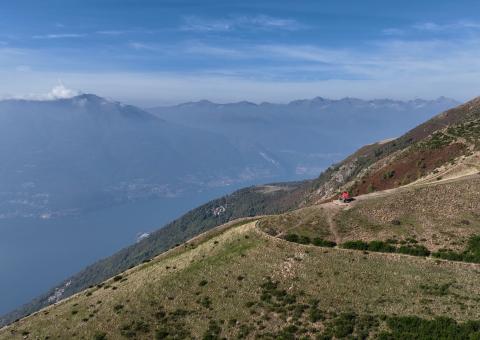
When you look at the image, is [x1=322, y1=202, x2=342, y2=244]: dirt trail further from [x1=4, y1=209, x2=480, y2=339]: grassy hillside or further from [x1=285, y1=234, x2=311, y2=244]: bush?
[x1=4, y1=209, x2=480, y2=339]: grassy hillside

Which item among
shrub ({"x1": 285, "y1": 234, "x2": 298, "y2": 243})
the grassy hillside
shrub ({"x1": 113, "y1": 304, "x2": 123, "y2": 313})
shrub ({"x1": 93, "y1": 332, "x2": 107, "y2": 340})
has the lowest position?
shrub ({"x1": 93, "y1": 332, "x2": 107, "y2": 340})

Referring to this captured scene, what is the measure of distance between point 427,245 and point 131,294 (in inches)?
1383

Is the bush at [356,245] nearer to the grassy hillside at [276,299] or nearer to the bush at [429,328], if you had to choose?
the grassy hillside at [276,299]

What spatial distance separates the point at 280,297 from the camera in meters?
42.5

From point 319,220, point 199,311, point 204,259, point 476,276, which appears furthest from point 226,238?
point 476,276

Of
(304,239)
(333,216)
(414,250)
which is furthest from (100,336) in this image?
(414,250)

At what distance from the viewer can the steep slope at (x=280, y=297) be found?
35812 millimetres

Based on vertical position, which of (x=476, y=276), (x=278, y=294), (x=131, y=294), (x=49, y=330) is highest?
(x=476, y=276)

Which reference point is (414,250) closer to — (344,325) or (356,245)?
(356,245)

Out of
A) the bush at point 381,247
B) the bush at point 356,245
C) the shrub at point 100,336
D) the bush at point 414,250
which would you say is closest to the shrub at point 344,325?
the bush at point 381,247

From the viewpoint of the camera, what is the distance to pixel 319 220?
6097 cm

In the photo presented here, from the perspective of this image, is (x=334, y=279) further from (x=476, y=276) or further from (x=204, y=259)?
(x=204, y=259)

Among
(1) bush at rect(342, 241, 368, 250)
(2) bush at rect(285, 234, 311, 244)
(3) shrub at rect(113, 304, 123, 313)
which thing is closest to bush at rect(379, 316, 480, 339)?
Answer: (1) bush at rect(342, 241, 368, 250)

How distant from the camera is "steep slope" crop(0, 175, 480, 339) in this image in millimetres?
35812
